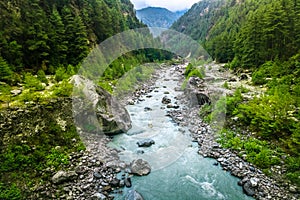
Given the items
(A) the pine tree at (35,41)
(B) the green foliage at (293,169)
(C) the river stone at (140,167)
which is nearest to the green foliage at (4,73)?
(A) the pine tree at (35,41)

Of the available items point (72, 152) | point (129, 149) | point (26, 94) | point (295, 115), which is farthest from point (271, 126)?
point (26, 94)

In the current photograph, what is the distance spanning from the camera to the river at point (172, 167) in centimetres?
1045

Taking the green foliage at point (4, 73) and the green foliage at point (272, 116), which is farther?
the green foliage at point (4, 73)

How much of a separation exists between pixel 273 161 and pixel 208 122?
283 inches

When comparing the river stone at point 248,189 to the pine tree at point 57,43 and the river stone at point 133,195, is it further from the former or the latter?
the pine tree at point 57,43

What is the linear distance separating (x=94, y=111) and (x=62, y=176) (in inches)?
234

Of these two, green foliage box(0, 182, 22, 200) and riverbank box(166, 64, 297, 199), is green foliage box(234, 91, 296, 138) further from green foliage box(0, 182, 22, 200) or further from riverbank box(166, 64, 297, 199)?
green foliage box(0, 182, 22, 200)

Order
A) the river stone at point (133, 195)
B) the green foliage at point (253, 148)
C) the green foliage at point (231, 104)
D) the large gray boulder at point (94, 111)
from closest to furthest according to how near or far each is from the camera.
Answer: the river stone at point (133, 195), the green foliage at point (253, 148), the large gray boulder at point (94, 111), the green foliage at point (231, 104)

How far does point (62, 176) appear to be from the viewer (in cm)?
1049

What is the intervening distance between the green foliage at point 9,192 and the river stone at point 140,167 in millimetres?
5657

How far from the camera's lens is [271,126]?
13.2 metres

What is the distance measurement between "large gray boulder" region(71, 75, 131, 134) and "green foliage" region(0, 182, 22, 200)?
6.10 m

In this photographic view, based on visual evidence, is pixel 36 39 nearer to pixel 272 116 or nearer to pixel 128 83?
pixel 128 83

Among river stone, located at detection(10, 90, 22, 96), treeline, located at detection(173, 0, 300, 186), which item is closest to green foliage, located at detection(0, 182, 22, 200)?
river stone, located at detection(10, 90, 22, 96)
